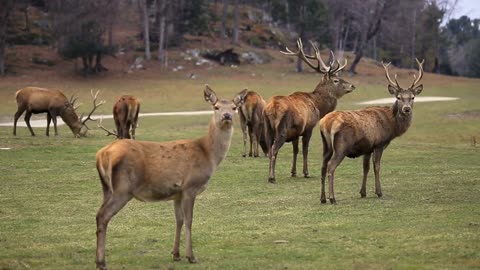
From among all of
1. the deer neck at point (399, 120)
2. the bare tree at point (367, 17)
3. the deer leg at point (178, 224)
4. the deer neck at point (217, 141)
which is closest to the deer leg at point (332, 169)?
the deer neck at point (399, 120)

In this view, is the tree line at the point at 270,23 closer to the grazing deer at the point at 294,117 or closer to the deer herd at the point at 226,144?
the deer herd at the point at 226,144

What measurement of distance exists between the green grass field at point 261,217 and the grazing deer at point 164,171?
1.90 ft

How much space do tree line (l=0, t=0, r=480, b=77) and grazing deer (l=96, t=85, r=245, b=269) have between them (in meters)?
43.9

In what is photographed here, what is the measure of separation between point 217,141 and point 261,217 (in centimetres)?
290

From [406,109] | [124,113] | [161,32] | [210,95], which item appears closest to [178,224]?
[210,95]

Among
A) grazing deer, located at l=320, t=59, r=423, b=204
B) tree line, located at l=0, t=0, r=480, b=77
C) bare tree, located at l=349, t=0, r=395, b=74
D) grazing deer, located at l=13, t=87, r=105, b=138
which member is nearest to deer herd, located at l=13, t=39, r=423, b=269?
grazing deer, located at l=320, t=59, r=423, b=204

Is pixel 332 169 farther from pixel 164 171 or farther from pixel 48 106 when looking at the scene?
pixel 48 106

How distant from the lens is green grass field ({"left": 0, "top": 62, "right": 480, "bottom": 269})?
9231 millimetres

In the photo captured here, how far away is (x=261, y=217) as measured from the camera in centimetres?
1215

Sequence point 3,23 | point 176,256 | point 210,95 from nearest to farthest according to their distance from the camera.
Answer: point 176,256 < point 210,95 < point 3,23

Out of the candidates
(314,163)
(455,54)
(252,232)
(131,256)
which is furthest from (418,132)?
(455,54)

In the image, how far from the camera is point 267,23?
262 ft

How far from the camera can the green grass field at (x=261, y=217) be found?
363 inches

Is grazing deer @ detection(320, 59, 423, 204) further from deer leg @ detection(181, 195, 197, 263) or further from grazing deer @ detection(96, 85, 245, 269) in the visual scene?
deer leg @ detection(181, 195, 197, 263)
